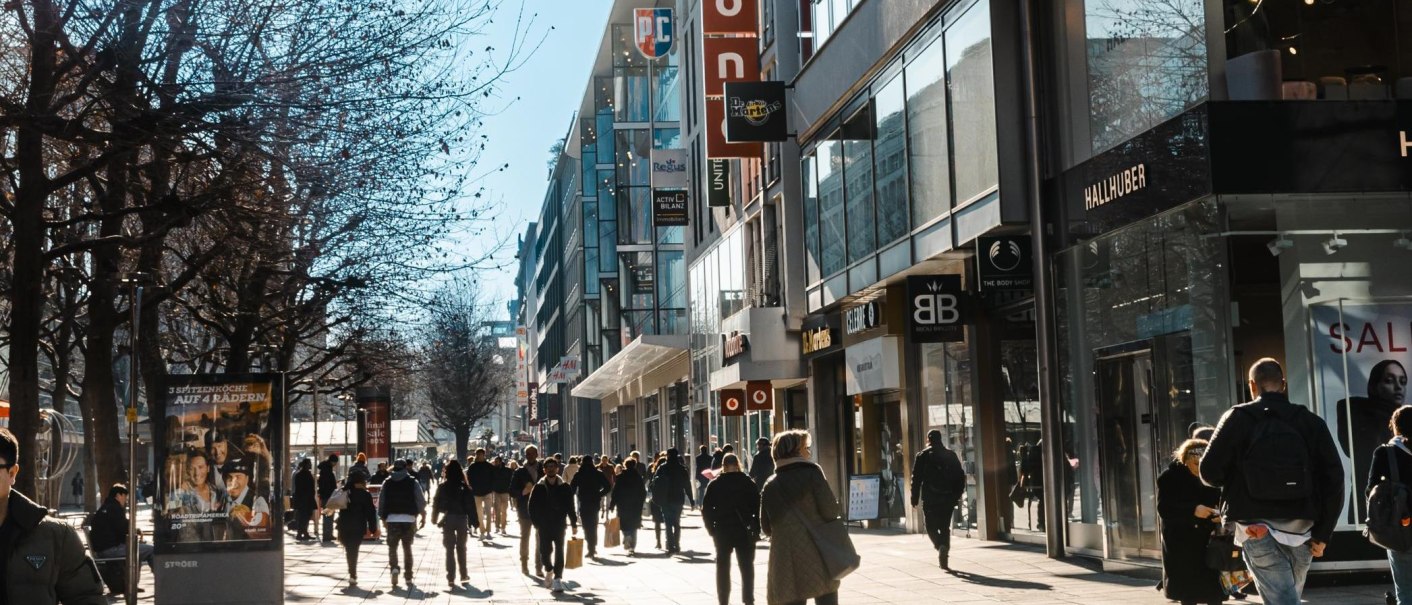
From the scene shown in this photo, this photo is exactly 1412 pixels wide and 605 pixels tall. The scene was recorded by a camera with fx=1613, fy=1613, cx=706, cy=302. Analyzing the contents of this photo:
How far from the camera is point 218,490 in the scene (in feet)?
52.6

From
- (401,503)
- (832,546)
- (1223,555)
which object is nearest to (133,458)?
(401,503)

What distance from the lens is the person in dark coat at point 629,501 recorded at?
26.3m

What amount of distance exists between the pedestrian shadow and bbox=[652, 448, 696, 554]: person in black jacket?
25.2ft

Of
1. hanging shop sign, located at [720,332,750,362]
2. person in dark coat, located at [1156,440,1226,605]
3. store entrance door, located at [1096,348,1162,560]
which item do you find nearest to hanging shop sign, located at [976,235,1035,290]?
store entrance door, located at [1096,348,1162,560]

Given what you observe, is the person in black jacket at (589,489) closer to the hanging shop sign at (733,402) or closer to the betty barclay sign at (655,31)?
the hanging shop sign at (733,402)

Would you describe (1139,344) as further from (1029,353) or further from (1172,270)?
(1029,353)

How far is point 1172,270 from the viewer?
16016mm

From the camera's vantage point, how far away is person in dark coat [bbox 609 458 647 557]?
2633 centimetres

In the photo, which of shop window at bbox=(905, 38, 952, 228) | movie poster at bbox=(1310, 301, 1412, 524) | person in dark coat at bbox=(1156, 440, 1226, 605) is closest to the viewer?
person in dark coat at bbox=(1156, 440, 1226, 605)

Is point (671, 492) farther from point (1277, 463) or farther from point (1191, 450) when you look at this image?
point (1277, 463)

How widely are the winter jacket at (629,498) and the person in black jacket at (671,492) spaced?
73 centimetres

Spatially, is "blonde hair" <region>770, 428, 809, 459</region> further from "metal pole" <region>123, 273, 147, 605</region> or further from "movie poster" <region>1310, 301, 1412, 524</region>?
"metal pole" <region>123, 273, 147, 605</region>

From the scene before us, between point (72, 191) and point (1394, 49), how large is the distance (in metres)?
20.4

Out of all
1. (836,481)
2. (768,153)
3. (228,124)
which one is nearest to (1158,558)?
(228,124)
